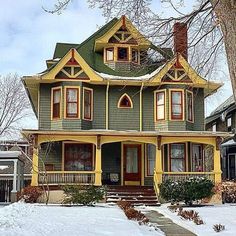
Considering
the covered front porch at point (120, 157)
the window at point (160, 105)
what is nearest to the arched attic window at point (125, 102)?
the window at point (160, 105)

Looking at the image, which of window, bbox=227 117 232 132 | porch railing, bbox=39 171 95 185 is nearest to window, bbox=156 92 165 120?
porch railing, bbox=39 171 95 185

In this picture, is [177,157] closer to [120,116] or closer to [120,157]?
[120,157]

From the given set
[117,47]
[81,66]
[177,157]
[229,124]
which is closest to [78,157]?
[81,66]

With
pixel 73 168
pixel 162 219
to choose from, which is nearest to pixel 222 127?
pixel 73 168

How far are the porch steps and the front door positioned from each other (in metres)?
1.06

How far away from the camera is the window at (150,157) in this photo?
26797mm

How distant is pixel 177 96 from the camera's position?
26.6 meters

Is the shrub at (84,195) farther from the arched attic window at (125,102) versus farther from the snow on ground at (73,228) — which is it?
the arched attic window at (125,102)

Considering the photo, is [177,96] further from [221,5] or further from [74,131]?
[221,5]

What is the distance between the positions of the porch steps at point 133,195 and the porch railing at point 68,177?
1.23 metres

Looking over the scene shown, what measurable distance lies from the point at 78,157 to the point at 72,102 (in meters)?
3.10

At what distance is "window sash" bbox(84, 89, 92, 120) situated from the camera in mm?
26266

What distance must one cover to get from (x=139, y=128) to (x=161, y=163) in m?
2.94

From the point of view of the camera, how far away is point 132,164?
27016 millimetres
